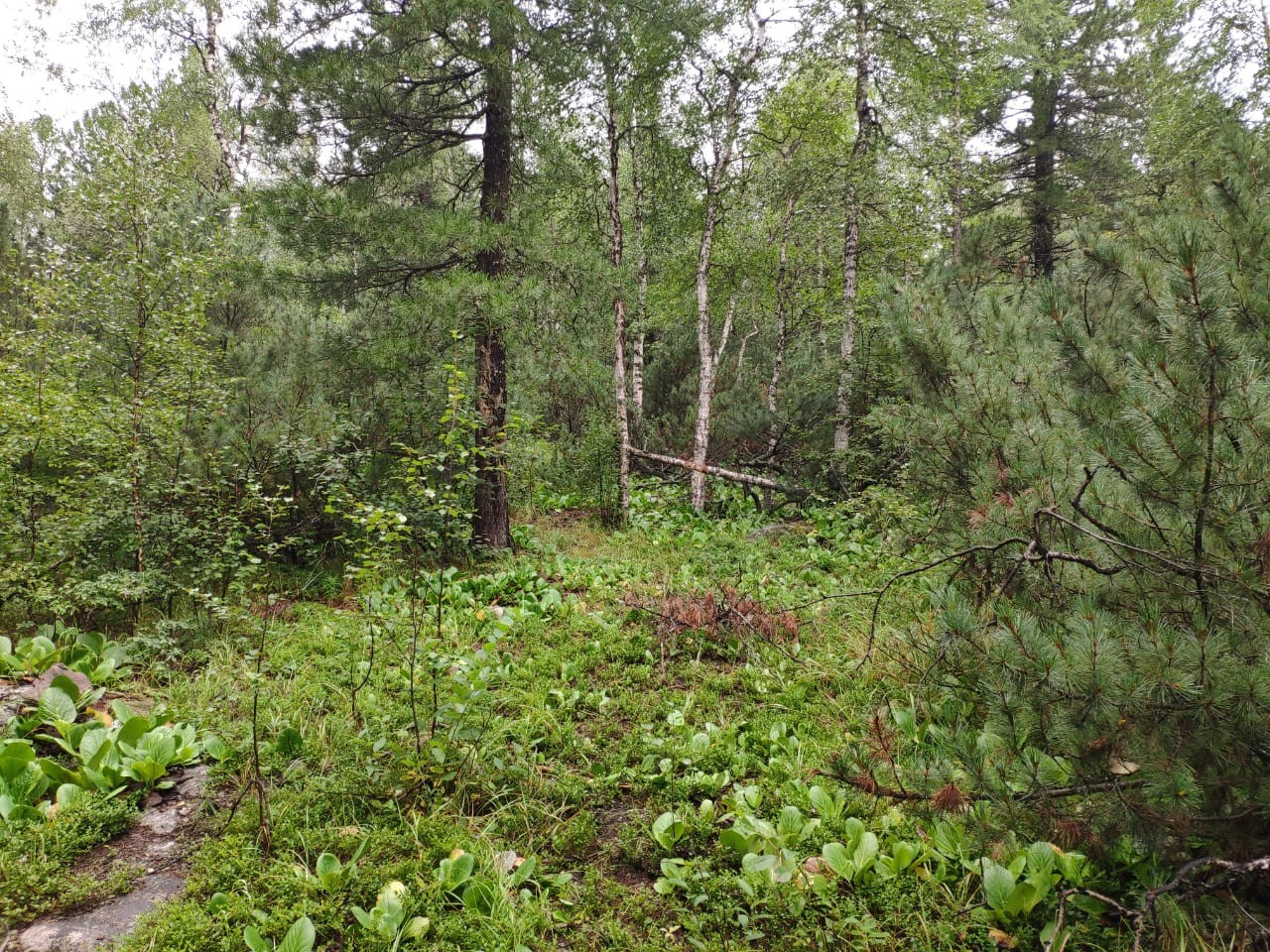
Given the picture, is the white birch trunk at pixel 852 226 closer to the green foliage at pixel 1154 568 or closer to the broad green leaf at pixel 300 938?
the green foliage at pixel 1154 568

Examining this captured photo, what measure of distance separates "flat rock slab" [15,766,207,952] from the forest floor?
83 millimetres

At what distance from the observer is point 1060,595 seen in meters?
2.29

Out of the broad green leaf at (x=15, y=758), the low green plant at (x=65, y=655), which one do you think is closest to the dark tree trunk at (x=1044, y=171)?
the low green plant at (x=65, y=655)

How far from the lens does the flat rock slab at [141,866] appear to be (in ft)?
7.12

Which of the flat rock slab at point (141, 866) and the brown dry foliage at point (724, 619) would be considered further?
the brown dry foliage at point (724, 619)

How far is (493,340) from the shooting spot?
6.48 metres

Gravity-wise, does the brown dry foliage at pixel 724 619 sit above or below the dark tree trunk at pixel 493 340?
below

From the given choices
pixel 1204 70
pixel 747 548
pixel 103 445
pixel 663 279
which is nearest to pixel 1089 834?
pixel 747 548

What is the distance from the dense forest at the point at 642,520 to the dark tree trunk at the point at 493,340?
7cm

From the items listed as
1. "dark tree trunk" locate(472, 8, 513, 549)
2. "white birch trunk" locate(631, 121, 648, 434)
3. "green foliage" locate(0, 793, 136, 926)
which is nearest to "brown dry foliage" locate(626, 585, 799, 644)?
"dark tree trunk" locate(472, 8, 513, 549)

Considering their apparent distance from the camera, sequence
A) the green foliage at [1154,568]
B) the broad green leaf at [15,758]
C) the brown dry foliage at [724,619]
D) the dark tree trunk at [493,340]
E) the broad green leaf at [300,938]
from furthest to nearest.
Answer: the dark tree trunk at [493,340], the brown dry foliage at [724,619], the broad green leaf at [15,758], the broad green leaf at [300,938], the green foliage at [1154,568]

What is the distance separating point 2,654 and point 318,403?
332 cm

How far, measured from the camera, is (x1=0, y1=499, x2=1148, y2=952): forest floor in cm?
225

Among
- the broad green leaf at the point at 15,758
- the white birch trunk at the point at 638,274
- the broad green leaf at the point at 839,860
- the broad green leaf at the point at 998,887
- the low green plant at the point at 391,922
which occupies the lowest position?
the low green plant at the point at 391,922
